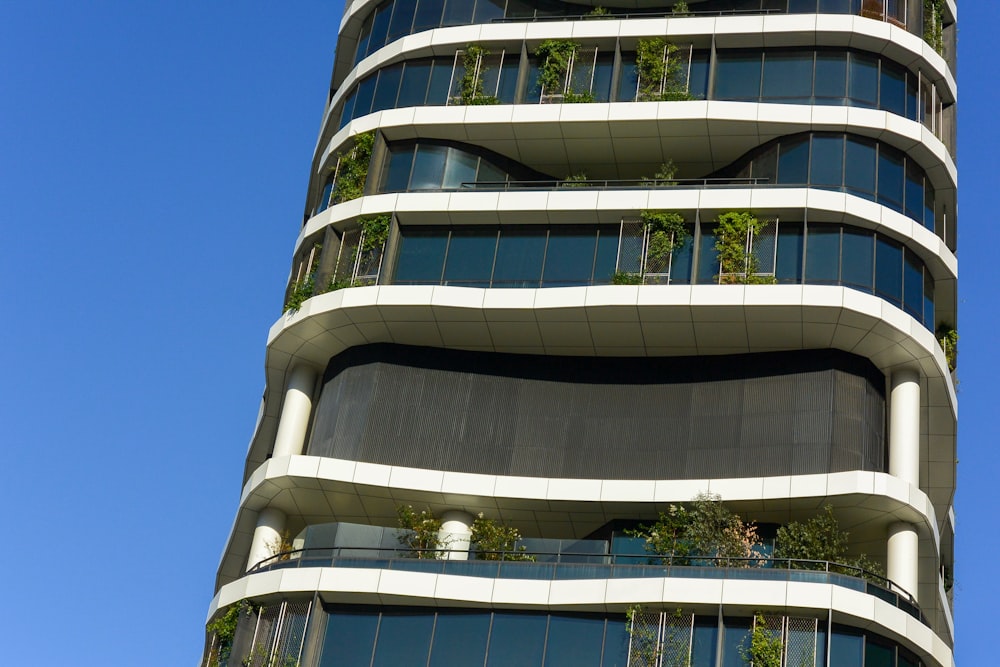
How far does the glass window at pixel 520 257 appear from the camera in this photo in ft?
159

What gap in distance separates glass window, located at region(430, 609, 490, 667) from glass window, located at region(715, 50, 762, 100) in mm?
19434

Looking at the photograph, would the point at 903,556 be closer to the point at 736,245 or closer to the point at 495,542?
the point at 736,245

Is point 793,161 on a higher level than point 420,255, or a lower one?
higher

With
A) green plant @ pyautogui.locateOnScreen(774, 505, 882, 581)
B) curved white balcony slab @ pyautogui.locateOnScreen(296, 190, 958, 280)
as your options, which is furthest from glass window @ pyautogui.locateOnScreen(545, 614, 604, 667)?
curved white balcony slab @ pyautogui.locateOnScreen(296, 190, 958, 280)

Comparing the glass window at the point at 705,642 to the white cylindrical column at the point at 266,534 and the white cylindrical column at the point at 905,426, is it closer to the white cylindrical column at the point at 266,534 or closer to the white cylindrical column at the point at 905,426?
the white cylindrical column at the point at 905,426

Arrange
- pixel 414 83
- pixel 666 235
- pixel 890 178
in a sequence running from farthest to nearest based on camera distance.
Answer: pixel 414 83
pixel 890 178
pixel 666 235

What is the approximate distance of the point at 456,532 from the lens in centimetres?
4634

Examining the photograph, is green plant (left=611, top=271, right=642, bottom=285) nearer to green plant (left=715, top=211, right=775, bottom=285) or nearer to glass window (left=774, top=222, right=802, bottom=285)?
green plant (left=715, top=211, right=775, bottom=285)

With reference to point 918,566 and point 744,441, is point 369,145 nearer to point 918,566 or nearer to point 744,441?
point 744,441

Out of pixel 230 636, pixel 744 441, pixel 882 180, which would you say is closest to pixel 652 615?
pixel 744 441

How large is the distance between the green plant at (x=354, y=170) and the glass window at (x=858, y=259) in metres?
15.9

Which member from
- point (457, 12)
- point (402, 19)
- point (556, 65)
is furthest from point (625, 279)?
point (402, 19)

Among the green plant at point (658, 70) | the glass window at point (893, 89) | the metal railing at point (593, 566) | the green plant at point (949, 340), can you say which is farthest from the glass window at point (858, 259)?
the metal railing at point (593, 566)

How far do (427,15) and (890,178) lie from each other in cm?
1714
